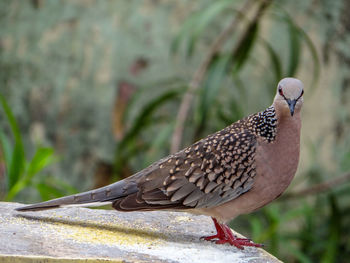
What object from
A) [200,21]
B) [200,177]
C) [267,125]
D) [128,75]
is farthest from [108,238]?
[128,75]

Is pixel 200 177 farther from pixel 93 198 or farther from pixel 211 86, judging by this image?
pixel 211 86

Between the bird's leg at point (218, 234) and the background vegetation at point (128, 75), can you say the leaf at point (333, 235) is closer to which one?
the background vegetation at point (128, 75)

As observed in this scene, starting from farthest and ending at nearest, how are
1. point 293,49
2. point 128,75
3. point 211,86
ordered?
point 128,75
point 293,49
point 211,86

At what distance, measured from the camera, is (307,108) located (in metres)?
6.94

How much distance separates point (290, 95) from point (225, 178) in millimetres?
520

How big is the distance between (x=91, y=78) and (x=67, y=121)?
0.50m

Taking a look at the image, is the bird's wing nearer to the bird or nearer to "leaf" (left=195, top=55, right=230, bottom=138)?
the bird

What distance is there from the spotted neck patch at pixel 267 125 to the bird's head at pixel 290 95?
4.0 inches

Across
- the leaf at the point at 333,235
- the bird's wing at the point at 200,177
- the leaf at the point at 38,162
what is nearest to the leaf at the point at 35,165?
the leaf at the point at 38,162

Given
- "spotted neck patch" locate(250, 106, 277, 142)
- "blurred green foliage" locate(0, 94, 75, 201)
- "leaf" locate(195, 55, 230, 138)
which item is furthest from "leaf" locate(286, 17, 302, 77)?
"spotted neck patch" locate(250, 106, 277, 142)

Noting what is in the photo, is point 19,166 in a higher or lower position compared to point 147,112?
lower

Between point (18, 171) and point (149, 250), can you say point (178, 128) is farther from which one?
point (149, 250)

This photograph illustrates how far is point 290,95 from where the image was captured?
338 centimetres

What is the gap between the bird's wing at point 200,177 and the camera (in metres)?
3.44
